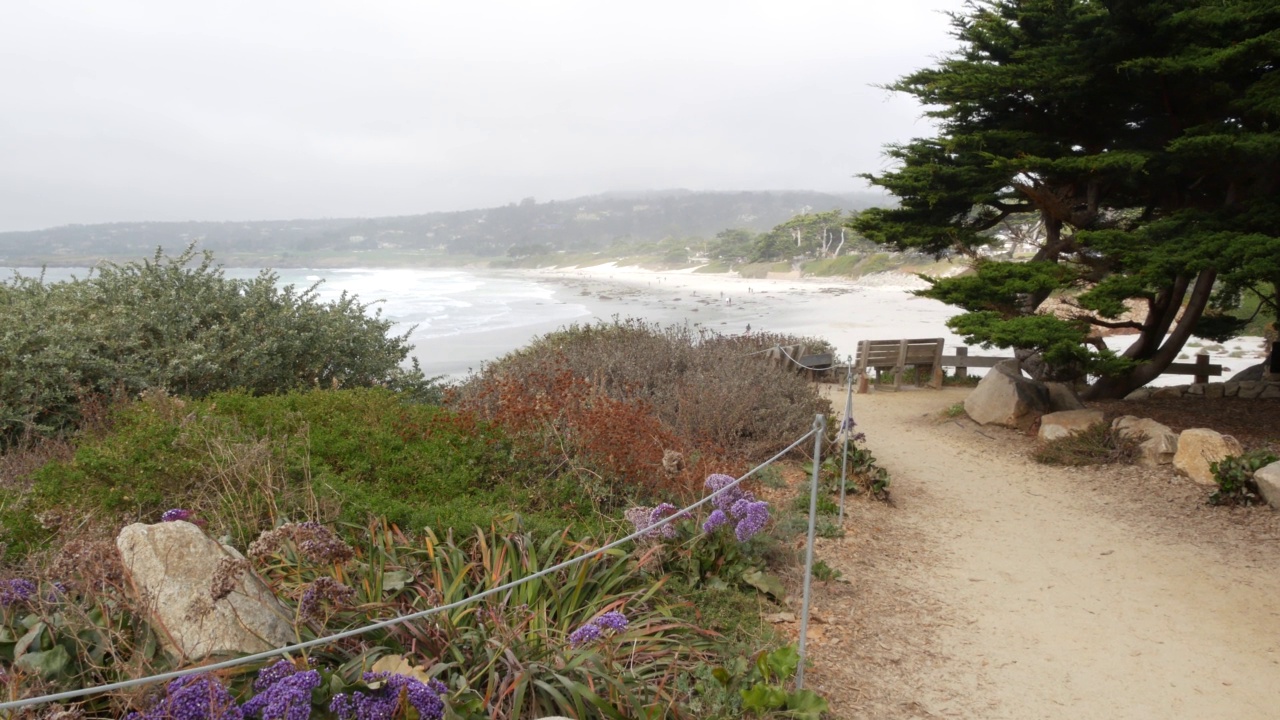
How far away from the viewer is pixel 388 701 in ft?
7.57

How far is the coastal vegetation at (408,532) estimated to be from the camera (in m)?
2.59

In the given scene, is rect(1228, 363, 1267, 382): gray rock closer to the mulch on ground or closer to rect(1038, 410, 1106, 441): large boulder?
the mulch on ground

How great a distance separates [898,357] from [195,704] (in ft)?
43.3

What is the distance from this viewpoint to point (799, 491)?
662 centimetres

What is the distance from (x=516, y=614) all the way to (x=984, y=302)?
763 centimetres

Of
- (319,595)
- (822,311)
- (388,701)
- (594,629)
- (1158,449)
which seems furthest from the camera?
(822,311)

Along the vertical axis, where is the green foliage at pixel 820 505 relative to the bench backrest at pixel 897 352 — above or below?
below

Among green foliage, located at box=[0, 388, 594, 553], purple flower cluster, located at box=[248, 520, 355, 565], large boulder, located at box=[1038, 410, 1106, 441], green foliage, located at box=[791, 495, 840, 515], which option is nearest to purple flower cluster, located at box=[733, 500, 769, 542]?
green foliage, located at box=[0, 388, 594, 553]

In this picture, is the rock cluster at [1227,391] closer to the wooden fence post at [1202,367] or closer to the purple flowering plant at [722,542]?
the wooden fence post at [1202,367]

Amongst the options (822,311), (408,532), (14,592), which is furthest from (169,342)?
(822,311)

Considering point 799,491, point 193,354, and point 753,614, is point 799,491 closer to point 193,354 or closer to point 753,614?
point 753,614

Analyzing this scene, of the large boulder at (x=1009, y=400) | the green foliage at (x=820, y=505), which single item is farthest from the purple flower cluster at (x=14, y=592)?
the large boulder at (x=1009, y=400)

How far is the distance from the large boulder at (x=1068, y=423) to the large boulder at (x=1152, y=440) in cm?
41

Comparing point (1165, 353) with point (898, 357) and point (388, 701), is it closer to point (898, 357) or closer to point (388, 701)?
point (898, 357)
